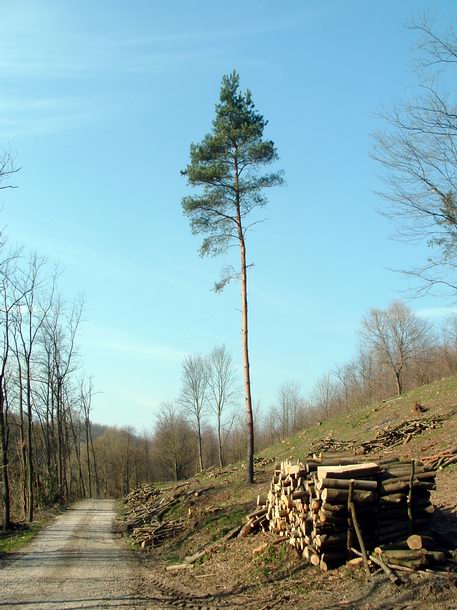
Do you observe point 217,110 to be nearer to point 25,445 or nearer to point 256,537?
point 256,537

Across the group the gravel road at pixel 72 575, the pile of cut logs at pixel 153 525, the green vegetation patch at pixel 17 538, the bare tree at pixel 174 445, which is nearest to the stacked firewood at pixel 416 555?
the gravel road at pixel 72 575

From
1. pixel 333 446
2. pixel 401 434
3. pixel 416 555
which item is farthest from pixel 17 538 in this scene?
pixel 416 555

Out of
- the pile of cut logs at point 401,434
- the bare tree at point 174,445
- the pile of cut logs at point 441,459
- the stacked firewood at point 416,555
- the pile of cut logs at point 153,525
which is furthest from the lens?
the bare tree at point 174,445

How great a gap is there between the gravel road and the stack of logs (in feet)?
9.49

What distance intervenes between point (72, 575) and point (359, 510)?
6484mm

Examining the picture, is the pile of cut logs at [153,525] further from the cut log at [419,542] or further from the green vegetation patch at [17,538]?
the cut log at [419,542]

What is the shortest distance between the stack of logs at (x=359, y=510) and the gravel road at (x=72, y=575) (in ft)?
9.49

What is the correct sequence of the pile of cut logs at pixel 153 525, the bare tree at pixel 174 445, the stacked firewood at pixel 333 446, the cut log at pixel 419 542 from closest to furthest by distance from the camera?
the cut log at pixel 419 542 < the pile of cut logs at pixel 153 525 < the stacked firewood at pixel 333 446 < the bare tree at pixel 174 445

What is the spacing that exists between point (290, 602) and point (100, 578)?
193 inches

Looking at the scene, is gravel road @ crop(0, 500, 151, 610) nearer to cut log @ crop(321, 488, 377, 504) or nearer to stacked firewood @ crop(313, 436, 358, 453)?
cut log @ crop(321, 488, 377, 504)

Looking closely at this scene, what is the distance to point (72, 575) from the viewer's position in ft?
38.3

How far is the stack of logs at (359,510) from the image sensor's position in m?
8.94

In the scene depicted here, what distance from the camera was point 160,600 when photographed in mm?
→ 9328

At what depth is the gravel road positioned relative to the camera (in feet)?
30.4
